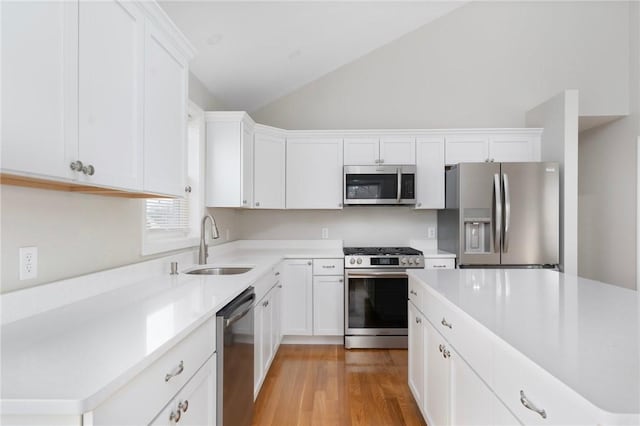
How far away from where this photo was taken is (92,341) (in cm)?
102

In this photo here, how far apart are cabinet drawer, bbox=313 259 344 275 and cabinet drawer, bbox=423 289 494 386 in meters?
1.65

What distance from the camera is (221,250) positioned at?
341cm

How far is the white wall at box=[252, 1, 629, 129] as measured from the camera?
4.05 m

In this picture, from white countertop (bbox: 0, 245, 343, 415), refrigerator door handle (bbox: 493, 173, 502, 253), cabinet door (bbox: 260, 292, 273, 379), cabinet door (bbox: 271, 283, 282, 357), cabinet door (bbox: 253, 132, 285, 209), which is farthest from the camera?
cabinet door (bbox: 253, 132, 285, 209)

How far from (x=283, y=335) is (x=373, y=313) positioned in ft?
3.12

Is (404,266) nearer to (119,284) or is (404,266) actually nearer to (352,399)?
(352,399)

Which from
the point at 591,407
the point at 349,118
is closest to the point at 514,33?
the point at 349,118

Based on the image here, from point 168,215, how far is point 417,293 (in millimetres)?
1883

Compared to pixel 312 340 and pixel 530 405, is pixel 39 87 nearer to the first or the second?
pixel 530 405

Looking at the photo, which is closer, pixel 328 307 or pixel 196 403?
pixel 196 403

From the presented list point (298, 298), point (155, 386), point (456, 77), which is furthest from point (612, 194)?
point (155, 386)

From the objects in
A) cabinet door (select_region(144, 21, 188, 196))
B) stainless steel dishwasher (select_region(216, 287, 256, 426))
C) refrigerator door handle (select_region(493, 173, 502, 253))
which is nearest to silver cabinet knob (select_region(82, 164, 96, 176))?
cabinet door (select_region(144, 21, 188, 196))

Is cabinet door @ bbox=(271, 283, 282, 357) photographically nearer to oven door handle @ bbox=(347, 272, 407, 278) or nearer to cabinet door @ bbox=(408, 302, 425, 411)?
oven door handle @ bbox=(347, 272, 407, 278)

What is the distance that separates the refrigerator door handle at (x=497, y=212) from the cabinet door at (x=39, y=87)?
3303 millimetres
